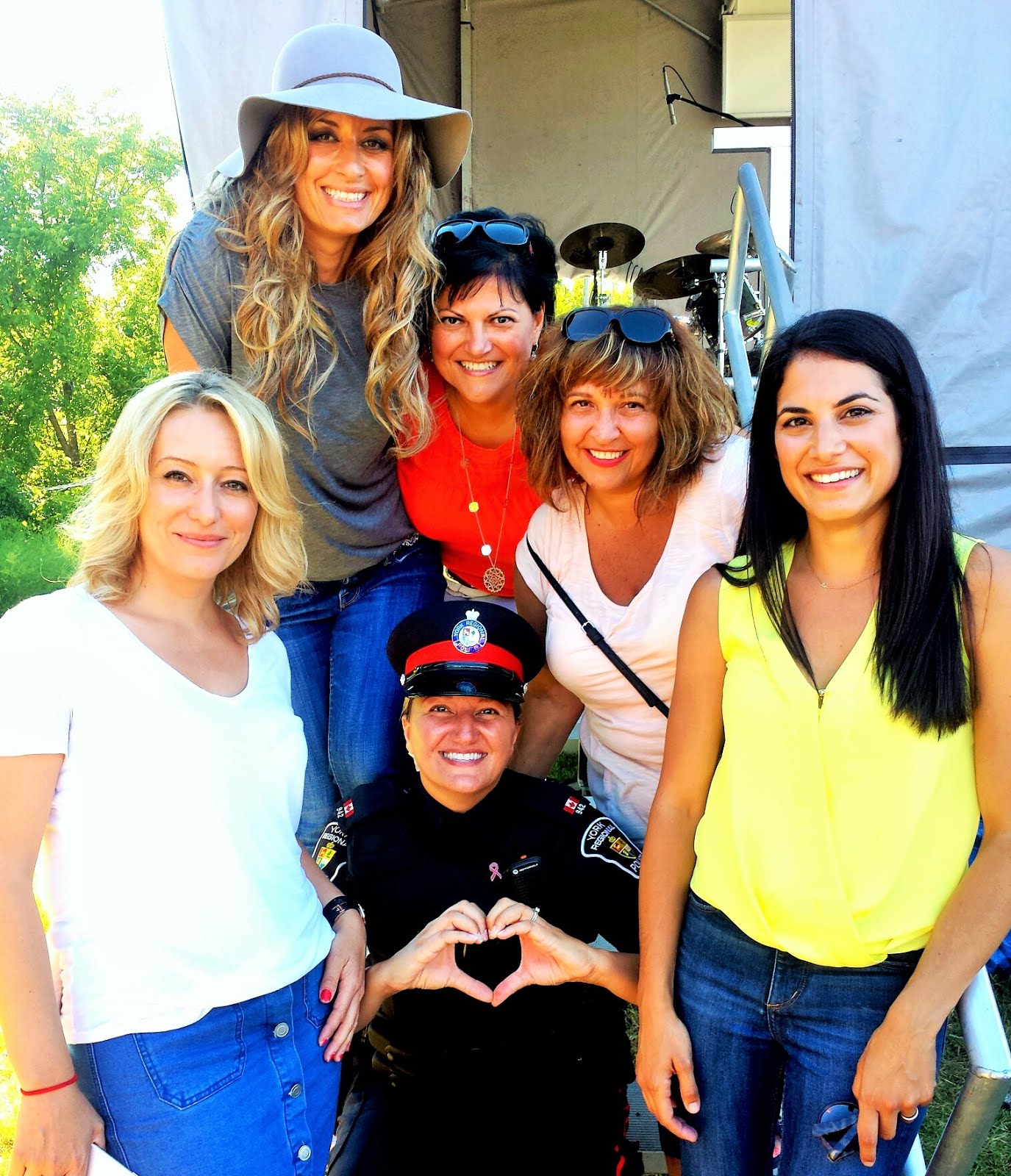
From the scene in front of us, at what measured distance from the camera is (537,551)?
262cm

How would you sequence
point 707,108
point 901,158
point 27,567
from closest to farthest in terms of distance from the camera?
point 901,158 → point 707,108 → point 27,567

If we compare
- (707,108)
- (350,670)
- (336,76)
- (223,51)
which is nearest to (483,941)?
(350,670)

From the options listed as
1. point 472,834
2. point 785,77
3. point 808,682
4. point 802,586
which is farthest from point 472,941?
point 785,77

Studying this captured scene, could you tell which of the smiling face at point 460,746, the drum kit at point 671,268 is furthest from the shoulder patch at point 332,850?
the drum kit at point 671,268

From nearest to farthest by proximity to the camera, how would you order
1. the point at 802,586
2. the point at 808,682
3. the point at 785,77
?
the point at 808,682 < the point at 802,586 < the point at 785,77

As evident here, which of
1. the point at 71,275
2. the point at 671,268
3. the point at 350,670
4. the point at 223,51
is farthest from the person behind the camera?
the point at 71,275

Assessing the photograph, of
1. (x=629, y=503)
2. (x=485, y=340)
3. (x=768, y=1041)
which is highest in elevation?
(x=485, y=340)

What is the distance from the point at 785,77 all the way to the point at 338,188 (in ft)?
21.4

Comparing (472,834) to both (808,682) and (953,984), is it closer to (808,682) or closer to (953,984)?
(808,682)

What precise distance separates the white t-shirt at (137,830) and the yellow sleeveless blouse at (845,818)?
945 millimetres

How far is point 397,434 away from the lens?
2.78m

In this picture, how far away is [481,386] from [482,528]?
430 millimetres

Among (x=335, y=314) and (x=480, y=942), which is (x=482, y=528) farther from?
(x=480, y=942)

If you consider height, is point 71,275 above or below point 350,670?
above
